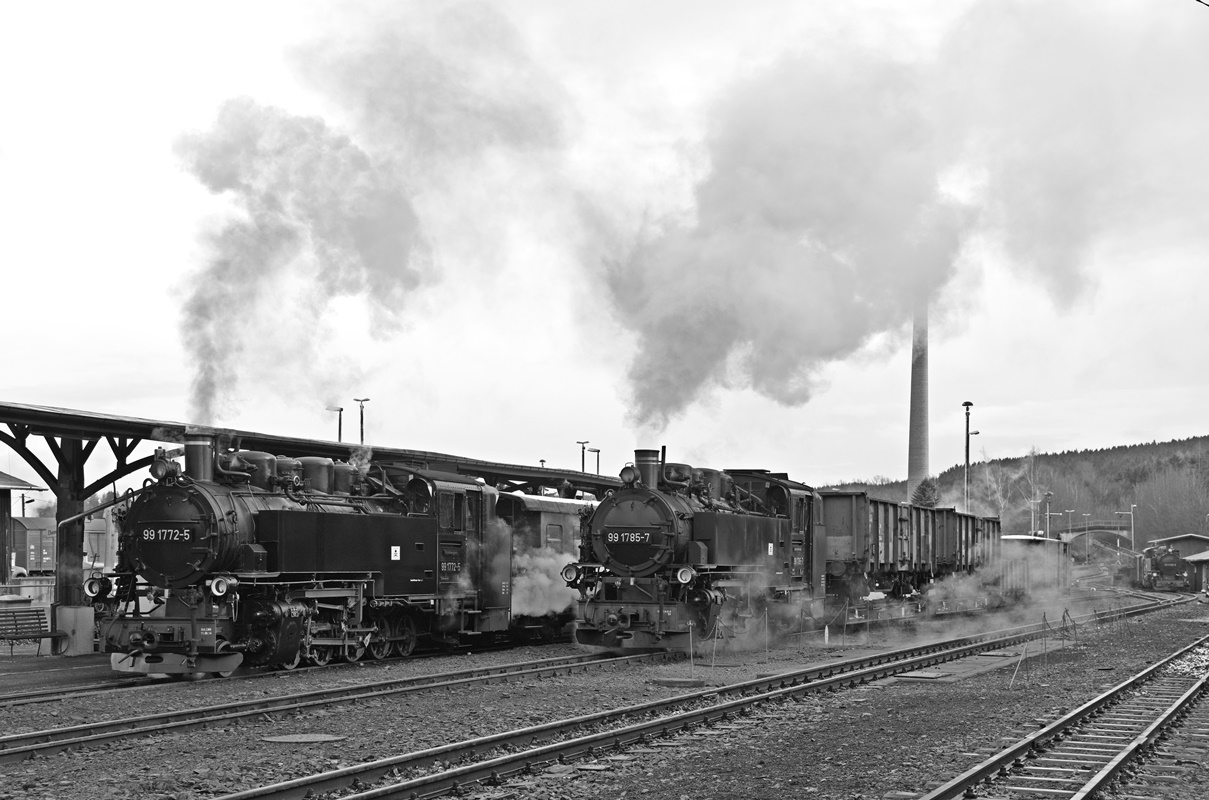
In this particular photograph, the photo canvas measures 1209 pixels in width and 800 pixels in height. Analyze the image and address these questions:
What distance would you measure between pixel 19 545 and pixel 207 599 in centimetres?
5771

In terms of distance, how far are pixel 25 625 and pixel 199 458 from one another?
7.40 m

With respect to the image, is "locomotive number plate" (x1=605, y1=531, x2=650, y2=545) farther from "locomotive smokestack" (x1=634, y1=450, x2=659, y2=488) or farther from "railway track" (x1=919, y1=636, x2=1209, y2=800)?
"railway track" (x1=919, y1=636, x2=1209, y2=800)

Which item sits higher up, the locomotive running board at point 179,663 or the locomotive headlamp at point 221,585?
the locomotive headlamp at point 221,585

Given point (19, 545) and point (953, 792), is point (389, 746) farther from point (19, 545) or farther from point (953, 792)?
point (19, 545)

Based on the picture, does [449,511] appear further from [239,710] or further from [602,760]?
[602,760]

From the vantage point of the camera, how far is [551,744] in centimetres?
1144

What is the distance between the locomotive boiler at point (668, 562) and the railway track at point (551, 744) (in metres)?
3.13

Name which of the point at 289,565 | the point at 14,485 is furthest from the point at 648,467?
the point at 14,485

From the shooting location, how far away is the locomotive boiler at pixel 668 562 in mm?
20422

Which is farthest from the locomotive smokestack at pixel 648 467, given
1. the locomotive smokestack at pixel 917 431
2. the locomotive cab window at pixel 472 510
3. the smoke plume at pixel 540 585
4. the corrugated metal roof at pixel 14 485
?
the locomotive smokestack at pixel 917 431

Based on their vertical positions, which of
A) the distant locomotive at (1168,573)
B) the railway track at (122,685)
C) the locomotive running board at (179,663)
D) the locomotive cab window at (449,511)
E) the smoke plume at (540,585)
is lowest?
the distant locomotive at (1168,573)

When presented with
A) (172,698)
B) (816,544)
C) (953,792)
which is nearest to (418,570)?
(172,698)

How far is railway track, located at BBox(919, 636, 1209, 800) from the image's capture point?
32.4ft

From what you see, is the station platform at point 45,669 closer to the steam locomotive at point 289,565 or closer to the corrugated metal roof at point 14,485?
the steam locomotive at point 289,565
